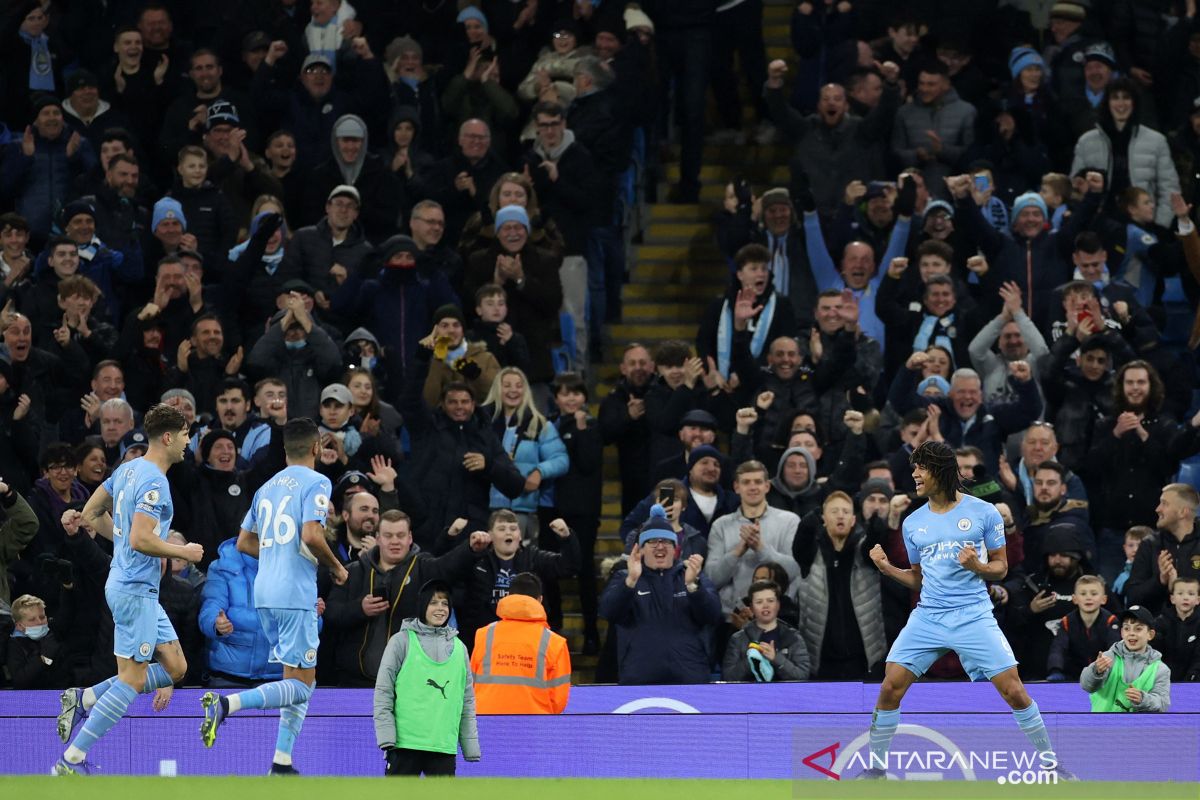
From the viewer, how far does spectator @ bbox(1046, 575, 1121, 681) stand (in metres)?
13.8

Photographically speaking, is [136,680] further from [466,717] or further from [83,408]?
[83,408]

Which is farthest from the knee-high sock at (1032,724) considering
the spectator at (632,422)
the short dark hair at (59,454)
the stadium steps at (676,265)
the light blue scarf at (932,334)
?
the short dark hair at (59,454)

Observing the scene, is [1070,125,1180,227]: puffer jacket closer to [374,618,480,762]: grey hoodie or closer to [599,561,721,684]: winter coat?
[599,561,721,684]: winter coat

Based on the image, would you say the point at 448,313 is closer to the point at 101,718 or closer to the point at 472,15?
the point at 472,15

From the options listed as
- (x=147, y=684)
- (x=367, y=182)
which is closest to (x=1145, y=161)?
(x=367, y=182)

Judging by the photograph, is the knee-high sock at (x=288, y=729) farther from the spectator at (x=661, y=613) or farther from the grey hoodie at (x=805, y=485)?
the grey hoodie at (x=805, y=485)

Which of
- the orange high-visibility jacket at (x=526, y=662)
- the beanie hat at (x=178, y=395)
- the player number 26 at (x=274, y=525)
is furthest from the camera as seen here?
the beanie hat at (x=178, y=395)

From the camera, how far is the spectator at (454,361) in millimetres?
16484

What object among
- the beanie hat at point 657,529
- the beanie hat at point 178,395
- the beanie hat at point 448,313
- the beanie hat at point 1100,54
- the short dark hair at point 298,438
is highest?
the beanie hat at point 1100,54

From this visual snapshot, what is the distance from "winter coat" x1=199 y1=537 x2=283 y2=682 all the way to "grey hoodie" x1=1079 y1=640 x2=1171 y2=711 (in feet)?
16.8

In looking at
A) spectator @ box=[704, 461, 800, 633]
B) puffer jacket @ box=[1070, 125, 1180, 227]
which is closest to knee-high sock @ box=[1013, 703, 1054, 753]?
spectator @ box=[704, 461, 800, 633]

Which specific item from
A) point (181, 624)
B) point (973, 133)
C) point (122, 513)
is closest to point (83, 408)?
point (181, 624)

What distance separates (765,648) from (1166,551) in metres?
2.75

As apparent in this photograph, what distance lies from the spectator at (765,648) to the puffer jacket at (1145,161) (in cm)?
647
